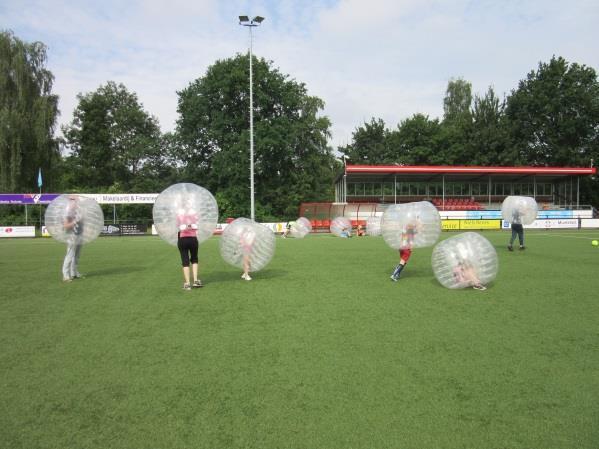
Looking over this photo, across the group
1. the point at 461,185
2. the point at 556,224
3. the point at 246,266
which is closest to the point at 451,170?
the point at 461,185

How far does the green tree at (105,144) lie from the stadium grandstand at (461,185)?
28.3 metres

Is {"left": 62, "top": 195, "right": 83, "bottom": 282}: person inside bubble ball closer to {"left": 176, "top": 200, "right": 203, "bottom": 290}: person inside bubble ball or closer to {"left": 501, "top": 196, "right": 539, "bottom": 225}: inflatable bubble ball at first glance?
{"left": 176, "top": 200, "right": 203, "bottom": 290}: person inside bubble ball

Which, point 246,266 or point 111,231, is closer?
point 246,266

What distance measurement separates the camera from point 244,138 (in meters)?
45.9

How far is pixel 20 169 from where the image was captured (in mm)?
41406

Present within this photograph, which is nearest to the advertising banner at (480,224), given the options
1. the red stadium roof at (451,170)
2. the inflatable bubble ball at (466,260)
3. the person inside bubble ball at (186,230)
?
the red stadium roof at (451,170)

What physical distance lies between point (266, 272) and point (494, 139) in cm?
5584

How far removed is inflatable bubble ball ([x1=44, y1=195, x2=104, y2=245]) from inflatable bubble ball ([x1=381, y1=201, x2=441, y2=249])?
7497 millimetres

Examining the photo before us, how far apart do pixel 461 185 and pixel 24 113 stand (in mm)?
47714

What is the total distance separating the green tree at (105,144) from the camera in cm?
6109

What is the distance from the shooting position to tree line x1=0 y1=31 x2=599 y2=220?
41.9m

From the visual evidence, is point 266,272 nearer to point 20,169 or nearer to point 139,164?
point 20,169

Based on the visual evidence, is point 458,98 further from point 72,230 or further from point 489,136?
point 72,230

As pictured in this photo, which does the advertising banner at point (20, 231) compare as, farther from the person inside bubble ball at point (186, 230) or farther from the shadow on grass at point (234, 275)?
the person inside bubble ball at point (186, 230)
